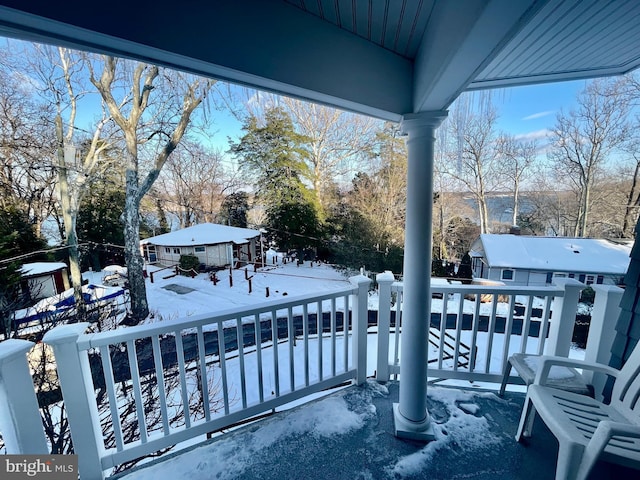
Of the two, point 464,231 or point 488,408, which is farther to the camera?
point 464,231

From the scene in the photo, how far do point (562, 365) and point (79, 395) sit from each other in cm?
256

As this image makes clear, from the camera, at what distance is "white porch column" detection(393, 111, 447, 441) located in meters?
1.41

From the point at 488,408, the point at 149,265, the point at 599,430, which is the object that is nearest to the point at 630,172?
the point at 488,408

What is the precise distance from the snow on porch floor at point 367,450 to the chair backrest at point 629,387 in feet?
0.99

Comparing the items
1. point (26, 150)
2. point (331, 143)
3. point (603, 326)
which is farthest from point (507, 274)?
point (26, 150)

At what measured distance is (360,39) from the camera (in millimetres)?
1165

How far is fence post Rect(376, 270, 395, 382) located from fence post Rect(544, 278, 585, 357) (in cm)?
111

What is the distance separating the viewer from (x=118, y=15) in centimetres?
71

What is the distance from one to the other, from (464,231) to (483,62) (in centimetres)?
1222

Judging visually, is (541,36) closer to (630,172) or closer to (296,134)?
(296,134)

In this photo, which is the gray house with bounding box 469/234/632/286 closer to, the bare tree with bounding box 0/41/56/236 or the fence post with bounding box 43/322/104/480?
the fence post with bounding box 43/322/104/480

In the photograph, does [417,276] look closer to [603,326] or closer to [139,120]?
[603,326]

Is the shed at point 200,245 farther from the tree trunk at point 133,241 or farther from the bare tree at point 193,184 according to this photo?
the tree trunk at point 133,241

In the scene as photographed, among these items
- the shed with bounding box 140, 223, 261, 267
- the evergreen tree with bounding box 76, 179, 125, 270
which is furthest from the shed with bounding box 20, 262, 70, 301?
the shed with bounding box 140, 223, 261, 267
